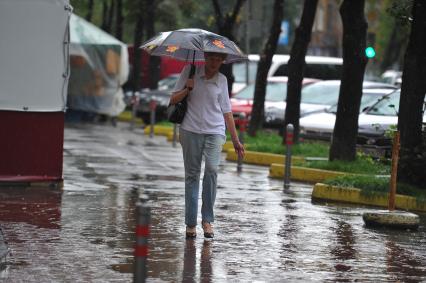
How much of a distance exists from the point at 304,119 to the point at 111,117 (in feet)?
47.2

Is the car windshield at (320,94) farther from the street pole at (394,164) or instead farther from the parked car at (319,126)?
the street pole at (394,164)

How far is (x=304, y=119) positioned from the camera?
78.6ft

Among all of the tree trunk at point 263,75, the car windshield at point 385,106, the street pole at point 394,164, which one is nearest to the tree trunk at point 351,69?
the car windshield at point 385,106

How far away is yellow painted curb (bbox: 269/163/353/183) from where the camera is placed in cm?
1844

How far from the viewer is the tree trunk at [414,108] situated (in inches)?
595

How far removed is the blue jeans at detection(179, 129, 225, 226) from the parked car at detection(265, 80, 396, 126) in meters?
16.1

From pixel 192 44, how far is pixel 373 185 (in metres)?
5.57

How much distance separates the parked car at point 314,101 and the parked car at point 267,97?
48 centimetres

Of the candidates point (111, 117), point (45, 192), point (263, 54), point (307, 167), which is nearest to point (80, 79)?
point (111, 117)

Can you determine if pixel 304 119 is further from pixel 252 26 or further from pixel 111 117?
pixel 111 117

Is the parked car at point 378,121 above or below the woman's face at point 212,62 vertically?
below

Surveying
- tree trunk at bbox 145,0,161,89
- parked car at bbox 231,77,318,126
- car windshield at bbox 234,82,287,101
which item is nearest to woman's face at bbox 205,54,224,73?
parked car at bbox 231,77,318,126

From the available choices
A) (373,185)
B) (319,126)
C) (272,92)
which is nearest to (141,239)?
(373,185)

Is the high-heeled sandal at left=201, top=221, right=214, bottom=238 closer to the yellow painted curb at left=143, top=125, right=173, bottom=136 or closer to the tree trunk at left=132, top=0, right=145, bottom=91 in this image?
the yellow painted curb at left=143, top=125, right=173, bottom=136
